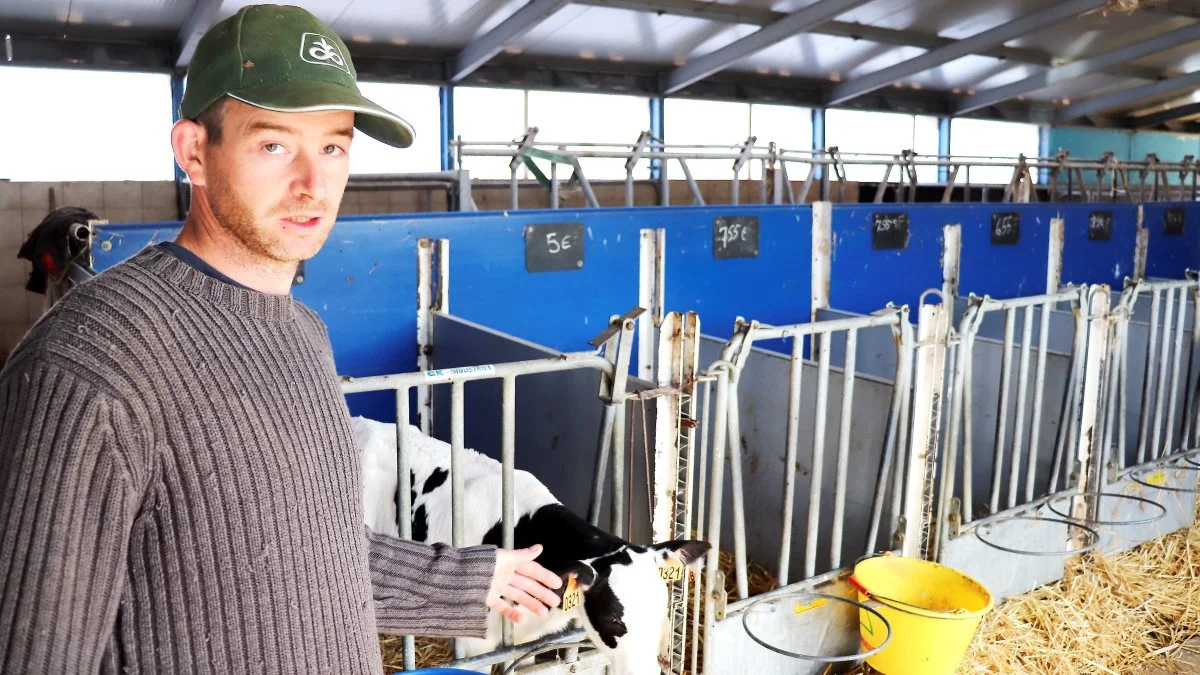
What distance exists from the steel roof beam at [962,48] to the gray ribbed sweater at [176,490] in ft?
45.1

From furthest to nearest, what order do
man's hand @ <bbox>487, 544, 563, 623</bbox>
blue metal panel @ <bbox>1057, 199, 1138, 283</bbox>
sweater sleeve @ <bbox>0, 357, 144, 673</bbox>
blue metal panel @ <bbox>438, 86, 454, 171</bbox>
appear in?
blue metal panel @ <bbox>438, 86, 454, 171</bbox> → blue metal panel @ <bbox>1057, 199, 1138, 283</bbox> → man's hand @ <bbox>487, 544, 563, 623</bbox> → sweater sleeve @ <bbox>0, 357, 144, 673</bbox>

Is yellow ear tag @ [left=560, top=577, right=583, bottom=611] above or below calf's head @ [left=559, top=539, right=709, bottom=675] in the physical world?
above

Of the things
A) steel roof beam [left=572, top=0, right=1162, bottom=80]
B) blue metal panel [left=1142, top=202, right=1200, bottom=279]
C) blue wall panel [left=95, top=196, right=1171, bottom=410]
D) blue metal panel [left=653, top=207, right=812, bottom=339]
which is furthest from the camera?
steel roof beam [left=572, top=0, right=1162, bottom=80]

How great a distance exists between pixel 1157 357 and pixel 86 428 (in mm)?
5226

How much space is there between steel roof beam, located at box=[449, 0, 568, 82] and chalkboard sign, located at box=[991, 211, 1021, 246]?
18.3 feet

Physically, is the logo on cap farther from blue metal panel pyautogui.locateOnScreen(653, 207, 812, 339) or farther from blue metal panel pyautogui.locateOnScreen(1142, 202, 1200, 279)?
blue metal panel pyautogui.locateOnScreen(1142, 202, 1200, 279)

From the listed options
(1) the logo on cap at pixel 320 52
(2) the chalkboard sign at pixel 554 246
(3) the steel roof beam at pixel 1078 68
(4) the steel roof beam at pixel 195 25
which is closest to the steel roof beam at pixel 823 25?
(3) the steel roof beam at pixel 1078 68

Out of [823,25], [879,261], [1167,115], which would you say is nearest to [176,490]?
[879,261]

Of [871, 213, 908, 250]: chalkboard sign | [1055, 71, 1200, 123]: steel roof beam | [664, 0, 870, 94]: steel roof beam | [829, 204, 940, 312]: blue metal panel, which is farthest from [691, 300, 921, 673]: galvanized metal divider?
[1055, 71, 1200, 123]: steel roof beam

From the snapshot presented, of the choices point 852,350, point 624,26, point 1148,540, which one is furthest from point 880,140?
point 852,350

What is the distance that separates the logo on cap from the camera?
3.68 feet

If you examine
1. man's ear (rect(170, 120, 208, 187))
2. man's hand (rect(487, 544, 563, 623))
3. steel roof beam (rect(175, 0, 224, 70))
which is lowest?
man's hand (rect(487, 544, 563, 623))

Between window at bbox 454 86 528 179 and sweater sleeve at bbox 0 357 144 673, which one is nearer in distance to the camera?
sweater sleeve at bbox 0 357 144 673

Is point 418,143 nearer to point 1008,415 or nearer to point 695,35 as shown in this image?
point 695,35
